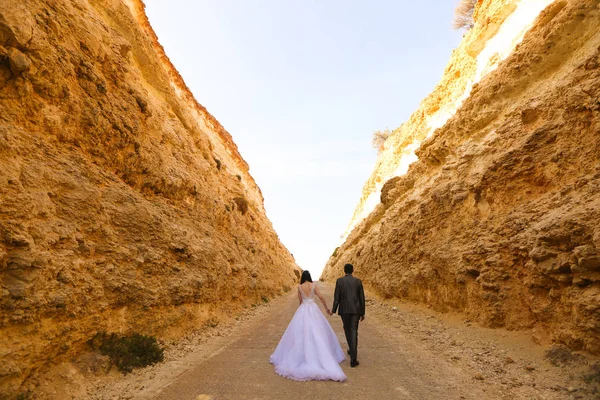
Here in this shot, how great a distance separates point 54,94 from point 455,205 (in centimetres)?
1270

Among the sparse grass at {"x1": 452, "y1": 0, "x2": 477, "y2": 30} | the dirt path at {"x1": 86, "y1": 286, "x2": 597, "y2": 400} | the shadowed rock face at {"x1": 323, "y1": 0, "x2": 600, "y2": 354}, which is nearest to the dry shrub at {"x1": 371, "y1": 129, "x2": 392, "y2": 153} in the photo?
the sparse grass at {"x1": 452, "y1": 0, "x2": 477, "y2": 30}

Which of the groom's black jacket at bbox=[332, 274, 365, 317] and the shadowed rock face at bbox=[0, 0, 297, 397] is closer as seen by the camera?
the shadowed rock face at bbox=[0, 0, 297, 397]

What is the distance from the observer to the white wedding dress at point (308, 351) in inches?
229

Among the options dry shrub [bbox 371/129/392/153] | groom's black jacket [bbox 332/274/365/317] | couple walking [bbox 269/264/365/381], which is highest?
dry shrub [bbox 371/129/392/153]

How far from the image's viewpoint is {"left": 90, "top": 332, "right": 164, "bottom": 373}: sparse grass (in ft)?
21.0

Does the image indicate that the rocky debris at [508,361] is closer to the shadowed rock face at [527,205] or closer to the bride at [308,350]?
A: the shadowed rock face at [527,205]

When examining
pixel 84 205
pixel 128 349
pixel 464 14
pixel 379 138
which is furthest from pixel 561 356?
pixel 379 138

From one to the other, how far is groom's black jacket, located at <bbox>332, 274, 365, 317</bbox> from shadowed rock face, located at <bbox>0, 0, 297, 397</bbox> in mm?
4753

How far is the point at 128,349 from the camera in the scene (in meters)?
6.77

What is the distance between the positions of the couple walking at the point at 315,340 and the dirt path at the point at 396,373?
0.23m

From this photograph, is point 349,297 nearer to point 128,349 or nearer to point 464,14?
point 128,349

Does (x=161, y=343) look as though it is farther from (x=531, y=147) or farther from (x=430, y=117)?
(x=430, y=117)

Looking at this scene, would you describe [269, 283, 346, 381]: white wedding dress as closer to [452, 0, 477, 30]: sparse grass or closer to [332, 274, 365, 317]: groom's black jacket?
[332, 274, 365, 317]: groom's black jacket

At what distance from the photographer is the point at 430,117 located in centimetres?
2758
